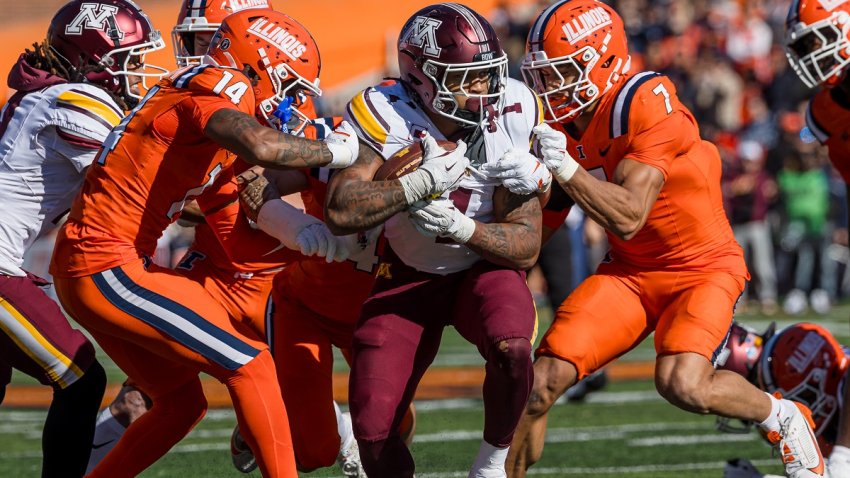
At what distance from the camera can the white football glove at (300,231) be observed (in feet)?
13.8

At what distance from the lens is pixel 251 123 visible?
3.84m

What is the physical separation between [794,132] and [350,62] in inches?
258

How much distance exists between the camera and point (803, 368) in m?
5.27

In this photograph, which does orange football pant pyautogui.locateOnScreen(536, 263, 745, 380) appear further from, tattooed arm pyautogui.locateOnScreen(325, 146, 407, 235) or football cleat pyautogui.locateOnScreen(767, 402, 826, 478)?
tattooed arm pyautogui.locateOnScreen(325, 146, 407, 235)

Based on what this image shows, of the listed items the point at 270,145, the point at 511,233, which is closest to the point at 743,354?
the point at 511,233

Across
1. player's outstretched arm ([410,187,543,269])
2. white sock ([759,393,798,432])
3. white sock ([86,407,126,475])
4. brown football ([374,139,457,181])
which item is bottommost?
white sock ([759,393,798,432])

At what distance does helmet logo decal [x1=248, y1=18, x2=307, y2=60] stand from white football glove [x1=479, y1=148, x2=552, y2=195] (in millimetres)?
995

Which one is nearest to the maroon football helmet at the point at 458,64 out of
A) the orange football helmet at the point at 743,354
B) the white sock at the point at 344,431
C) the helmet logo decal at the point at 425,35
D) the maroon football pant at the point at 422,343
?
the helmet logo decal at the point at 425,35

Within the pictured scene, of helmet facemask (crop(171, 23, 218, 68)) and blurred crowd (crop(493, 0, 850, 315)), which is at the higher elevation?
helmet facemask (crop(171, 23, 218, 68))

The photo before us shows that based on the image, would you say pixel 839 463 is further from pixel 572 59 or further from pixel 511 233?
pixel 572 59

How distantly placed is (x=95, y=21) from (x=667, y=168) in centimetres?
219

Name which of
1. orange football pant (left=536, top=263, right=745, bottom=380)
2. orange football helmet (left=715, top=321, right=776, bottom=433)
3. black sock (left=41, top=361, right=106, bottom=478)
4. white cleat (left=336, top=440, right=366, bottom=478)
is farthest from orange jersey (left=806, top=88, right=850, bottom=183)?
black sock (left=41, top=361, right=106, bottom=478)

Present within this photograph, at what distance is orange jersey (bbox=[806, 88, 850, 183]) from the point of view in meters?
4.97

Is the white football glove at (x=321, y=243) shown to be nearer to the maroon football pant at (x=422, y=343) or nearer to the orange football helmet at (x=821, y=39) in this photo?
the maroon football pant at (x=422, y=343)
